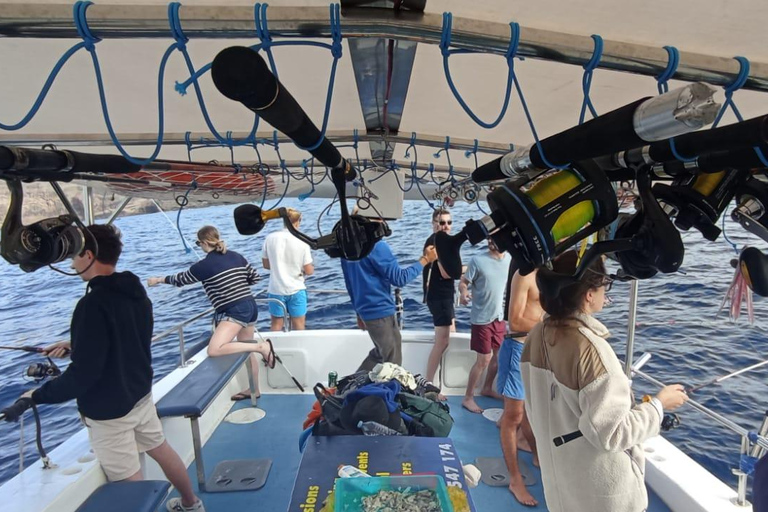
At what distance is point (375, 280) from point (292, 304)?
1.80 metres

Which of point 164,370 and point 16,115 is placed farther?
point 164,370

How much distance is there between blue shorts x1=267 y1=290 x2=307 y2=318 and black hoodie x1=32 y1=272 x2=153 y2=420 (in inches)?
94.8

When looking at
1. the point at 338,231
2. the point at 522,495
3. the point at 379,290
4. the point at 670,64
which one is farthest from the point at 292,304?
the point at 670,64

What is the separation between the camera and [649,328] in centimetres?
757

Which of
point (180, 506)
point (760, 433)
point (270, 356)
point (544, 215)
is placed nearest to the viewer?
point (544, 215)

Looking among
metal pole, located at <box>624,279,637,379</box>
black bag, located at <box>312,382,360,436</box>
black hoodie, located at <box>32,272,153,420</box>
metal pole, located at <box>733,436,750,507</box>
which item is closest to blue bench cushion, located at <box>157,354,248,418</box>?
black hoodie, located at <box>32,272,153,420</box>

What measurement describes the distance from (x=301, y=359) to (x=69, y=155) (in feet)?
10.3

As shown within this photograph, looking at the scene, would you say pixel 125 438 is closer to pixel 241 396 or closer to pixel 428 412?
pixel 428 412

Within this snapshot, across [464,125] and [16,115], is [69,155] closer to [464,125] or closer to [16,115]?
[16,115]

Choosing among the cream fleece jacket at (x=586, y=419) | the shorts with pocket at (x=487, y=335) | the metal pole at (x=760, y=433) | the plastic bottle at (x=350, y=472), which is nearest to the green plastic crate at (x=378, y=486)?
the plastic bottle at (x=350, y=472)

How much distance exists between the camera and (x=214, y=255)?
144 inches

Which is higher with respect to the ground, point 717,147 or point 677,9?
point 677,9

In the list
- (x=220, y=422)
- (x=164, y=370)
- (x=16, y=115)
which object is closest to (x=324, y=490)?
(x=16, y=115)

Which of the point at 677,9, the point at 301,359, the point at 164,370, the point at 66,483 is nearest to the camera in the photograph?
the point at 677,9
